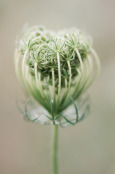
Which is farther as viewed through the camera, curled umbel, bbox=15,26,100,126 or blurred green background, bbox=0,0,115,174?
blurred green background, bbox=0,0,115,174

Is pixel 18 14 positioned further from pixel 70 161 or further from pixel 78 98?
pixel 78 98

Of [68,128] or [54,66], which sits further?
[68,128]

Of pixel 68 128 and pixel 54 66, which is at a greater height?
pixel 54 66

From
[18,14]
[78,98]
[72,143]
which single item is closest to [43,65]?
[78,98]

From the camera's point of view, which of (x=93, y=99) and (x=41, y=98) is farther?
(x=93, y=99)

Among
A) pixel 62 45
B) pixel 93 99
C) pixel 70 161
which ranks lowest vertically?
pixel 70 161
